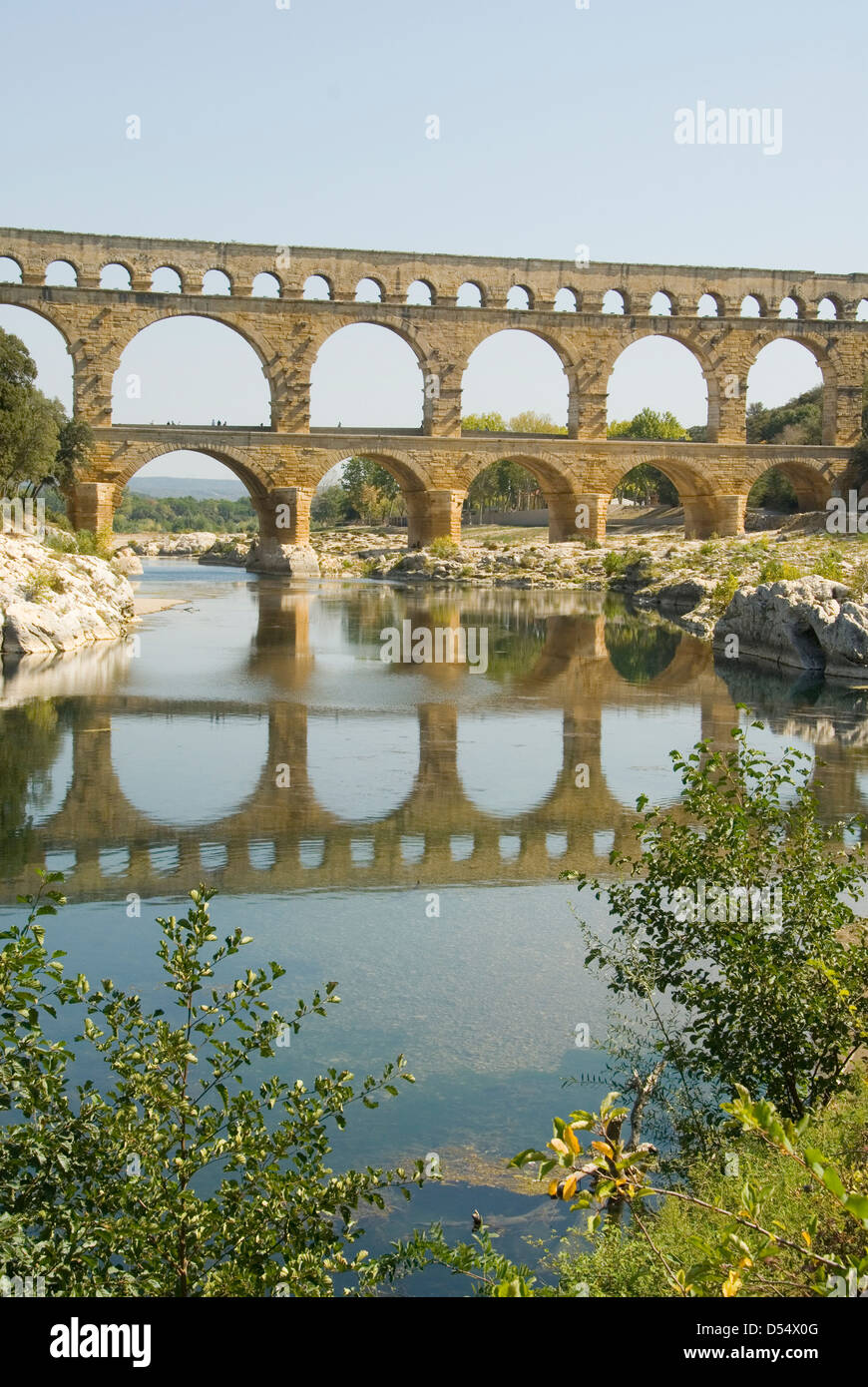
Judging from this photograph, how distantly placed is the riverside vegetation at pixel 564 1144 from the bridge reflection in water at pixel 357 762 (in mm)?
3037

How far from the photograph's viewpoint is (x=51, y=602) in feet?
71.2

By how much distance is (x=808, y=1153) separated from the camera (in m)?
2.59

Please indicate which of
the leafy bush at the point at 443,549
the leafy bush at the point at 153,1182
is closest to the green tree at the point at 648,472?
the leafy bush at the point at 443,549

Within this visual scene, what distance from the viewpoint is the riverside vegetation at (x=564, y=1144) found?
3.31 meters

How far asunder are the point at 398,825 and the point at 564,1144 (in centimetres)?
698

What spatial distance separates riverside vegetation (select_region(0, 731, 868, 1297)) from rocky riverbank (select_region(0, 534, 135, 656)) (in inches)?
607

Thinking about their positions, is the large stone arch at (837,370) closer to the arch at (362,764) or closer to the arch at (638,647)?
the arch at (638,647)

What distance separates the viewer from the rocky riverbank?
66.6ft

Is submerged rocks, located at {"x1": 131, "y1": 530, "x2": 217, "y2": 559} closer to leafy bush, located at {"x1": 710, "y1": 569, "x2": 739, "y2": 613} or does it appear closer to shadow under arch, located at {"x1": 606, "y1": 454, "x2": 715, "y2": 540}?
shadow under arch, located at {"x1": 606, "y1": 454, "x2": 715, "y2": 540}

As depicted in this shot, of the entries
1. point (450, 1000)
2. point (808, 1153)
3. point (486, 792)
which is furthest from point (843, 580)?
point (808, 1153)

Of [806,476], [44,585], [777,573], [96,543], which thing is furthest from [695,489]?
[44,585]

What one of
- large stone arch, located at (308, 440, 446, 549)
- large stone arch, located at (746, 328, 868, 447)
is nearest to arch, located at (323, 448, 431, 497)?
large stone arch, located at (308, 440, 446, 549)
